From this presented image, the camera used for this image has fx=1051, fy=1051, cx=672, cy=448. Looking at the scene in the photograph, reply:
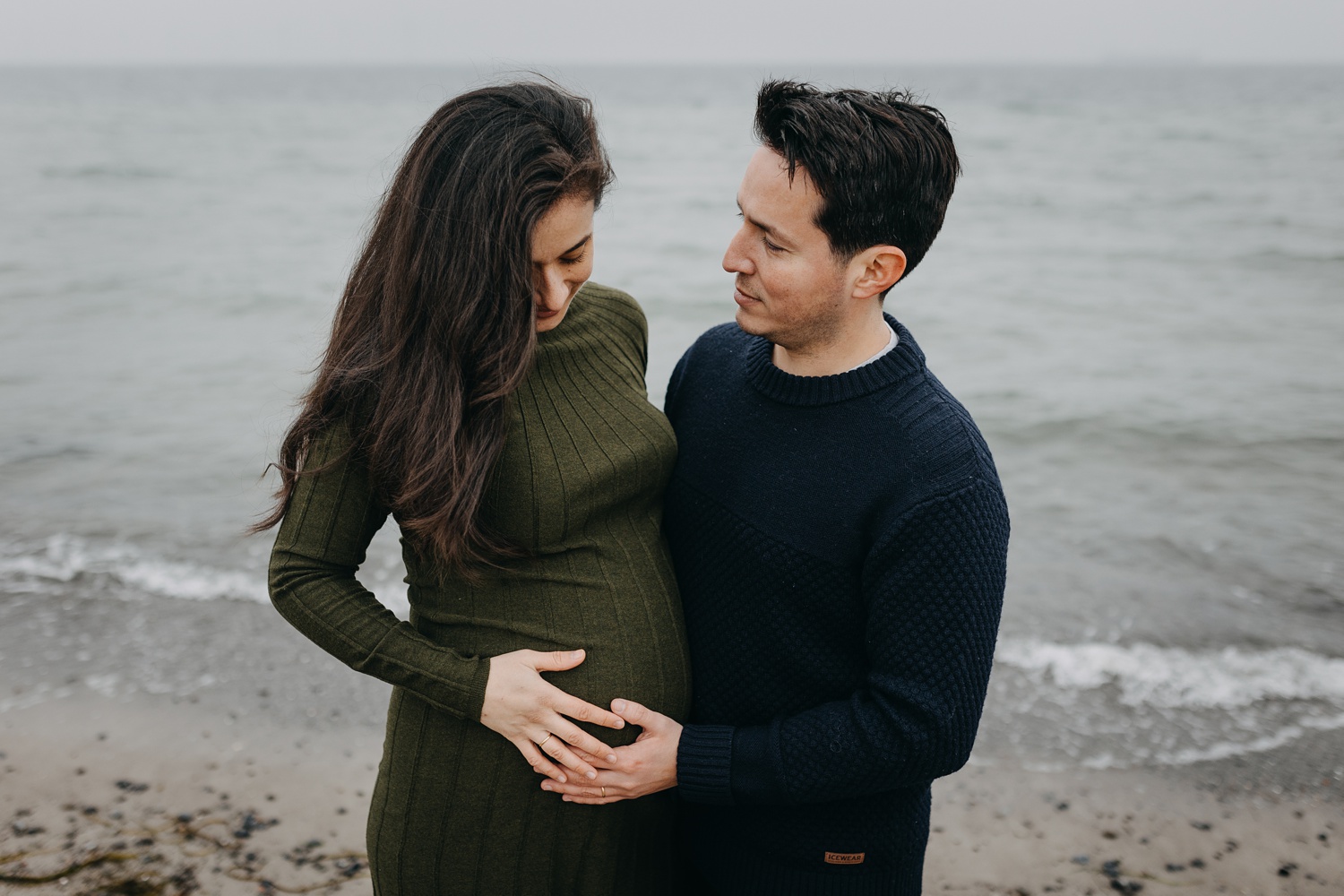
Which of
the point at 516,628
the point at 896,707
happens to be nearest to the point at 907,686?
Result: the point at 896,707

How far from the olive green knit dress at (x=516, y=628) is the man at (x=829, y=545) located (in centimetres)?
10

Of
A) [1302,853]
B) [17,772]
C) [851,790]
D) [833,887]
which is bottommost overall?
[17,772]

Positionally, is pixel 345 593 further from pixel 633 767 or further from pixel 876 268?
pixel 876 268

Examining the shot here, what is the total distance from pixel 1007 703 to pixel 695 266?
1079cm

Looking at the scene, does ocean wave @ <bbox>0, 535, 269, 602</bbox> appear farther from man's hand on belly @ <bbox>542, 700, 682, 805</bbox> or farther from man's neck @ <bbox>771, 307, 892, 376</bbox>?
man's neck @ <bbox>771, 307, 892, 376</bbox>

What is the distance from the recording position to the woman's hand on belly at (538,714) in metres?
1.82

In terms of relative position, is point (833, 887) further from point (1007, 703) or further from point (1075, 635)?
point (1075, 635)

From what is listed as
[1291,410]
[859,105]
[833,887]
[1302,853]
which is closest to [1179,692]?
[1302,853]

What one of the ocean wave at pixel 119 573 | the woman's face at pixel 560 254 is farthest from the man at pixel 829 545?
the ocean wave at pixel 119 573

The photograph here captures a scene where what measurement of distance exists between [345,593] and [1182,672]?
4.24 metres

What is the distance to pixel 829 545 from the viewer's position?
1.87 m

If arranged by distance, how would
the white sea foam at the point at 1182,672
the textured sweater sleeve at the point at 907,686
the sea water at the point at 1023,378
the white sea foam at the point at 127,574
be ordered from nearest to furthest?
the textured sweater sleeve at the point at 907,686 → the white sea foam at the point at 1182,672 → the sea water at the point at 1023,378 → the white sea foam at the point at 127,574

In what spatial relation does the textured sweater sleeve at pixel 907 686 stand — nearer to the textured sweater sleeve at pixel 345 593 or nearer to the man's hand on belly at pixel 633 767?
the man's hand on belly at pixel 633 767

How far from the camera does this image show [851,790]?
1842mm
